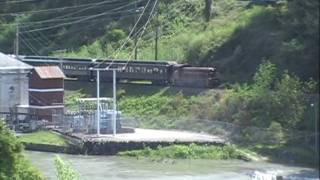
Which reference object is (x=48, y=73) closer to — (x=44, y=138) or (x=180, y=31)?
(x=44, y=138)

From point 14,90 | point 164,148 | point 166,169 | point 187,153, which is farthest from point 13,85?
point 166,169

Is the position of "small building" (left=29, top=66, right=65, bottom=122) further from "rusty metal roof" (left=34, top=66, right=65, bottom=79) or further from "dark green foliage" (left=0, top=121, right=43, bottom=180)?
"dark green foliage" (left=0, top=121, right=43, bottom=180)

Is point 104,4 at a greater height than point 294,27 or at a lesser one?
greater

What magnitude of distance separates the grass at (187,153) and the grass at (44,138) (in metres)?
3.33

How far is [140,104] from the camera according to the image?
5047 centimetres

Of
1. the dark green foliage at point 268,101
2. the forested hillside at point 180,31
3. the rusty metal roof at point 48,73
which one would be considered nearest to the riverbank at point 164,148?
the dark green foliage at point 268,101

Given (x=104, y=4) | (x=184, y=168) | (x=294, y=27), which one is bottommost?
(x=184, y=168)

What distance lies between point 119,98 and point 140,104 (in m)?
2.31

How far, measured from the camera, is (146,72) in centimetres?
5306

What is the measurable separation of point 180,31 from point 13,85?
12.6 m

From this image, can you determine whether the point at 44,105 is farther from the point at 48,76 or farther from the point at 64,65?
the point at 64,65

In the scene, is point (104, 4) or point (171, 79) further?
point (104, 4)

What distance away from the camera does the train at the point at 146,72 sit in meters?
51.0

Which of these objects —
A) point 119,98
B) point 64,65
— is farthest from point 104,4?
point 119,98
